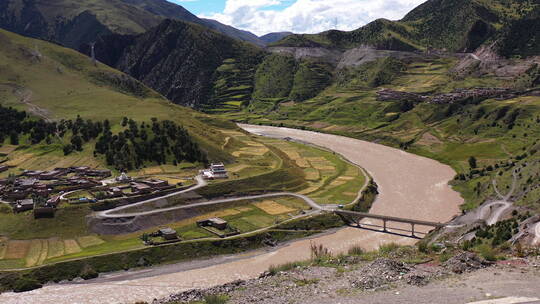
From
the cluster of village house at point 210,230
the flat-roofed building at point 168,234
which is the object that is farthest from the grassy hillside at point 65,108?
the flat-roofed building at point 168,234

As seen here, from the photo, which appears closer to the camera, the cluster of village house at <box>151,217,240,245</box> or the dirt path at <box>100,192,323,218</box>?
the cluster of village house at <box>151,217,240,245</box>

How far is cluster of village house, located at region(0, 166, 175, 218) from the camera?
85.0m

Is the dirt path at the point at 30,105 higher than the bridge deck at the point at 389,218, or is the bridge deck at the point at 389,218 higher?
the dirt path at the point at 30,105

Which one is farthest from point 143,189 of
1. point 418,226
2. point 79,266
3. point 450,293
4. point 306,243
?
point 450,293

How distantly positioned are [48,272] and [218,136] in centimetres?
9130

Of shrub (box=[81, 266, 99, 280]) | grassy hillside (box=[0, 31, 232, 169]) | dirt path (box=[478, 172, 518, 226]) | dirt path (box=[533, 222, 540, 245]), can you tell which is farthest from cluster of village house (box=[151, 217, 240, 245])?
dirt path (box=[533, 222, 540, 245])

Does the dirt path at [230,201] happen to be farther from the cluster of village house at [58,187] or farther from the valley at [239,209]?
the cluster of village house at [58,187]

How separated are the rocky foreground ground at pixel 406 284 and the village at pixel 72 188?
54.7 meters

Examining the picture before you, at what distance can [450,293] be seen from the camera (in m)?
30.5

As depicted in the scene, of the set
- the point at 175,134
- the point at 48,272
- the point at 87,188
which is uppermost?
the point at 175,134

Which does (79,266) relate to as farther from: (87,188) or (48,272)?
(87,188)

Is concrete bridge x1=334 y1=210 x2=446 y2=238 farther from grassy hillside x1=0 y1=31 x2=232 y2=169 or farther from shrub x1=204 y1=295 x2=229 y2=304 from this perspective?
shrub x1=204 y1=295 x2=229 y2=304

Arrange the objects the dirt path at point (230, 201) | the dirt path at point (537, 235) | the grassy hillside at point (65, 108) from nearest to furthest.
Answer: the dirt path at point (537, 235) < the dirt path at point (230, 201) < the grassy hillside at point (65, 108)

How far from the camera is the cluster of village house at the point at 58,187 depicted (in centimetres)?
8500
